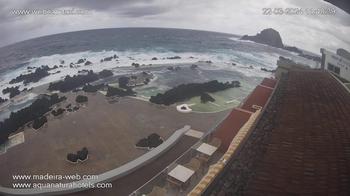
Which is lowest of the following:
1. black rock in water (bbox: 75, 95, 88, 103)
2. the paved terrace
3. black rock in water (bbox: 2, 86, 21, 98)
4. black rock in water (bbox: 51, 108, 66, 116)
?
black rock in water (bbox: 51, 108, 66, 116)

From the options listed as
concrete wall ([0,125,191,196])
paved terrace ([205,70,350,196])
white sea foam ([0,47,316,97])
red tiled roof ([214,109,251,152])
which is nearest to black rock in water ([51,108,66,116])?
concrete wall ([0,125,191,196])

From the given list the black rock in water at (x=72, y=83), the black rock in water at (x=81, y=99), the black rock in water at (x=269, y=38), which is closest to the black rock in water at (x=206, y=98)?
the black rock in water at (x=81, y=99)

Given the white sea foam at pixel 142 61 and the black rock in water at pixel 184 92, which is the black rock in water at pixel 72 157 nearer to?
the black rock in water at pixel 184 92

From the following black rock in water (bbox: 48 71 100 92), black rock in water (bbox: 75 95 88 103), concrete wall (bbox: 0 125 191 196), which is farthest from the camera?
black rock in water (bbox: 48 71 100 92)

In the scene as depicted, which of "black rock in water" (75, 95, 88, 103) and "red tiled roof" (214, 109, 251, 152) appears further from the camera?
"black rock in water" (75, 95, 88, 103)

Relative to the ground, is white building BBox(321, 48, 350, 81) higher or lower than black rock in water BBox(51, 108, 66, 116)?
higher

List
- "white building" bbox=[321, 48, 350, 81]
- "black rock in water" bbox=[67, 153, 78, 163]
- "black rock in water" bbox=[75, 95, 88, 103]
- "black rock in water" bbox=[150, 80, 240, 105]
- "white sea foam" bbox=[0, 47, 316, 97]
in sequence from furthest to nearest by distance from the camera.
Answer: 1. "white sea foam" bbox=[0, 47, 316, 97]
2. "black rock in water" bbox=[75, 95, 88, 103]
3. "black rock in water" bbox=[150, 80, 240, 105]
4. "white building" bbox=[321, 48, 350, 81]
5. "black rock in water" bbox=[67, 153, 78, 163]

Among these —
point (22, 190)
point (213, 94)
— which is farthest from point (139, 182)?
point (213, 94)

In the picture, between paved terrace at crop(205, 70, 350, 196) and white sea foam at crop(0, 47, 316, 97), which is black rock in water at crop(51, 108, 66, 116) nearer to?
white sea foam at crop(0, 47, 316, 97)
